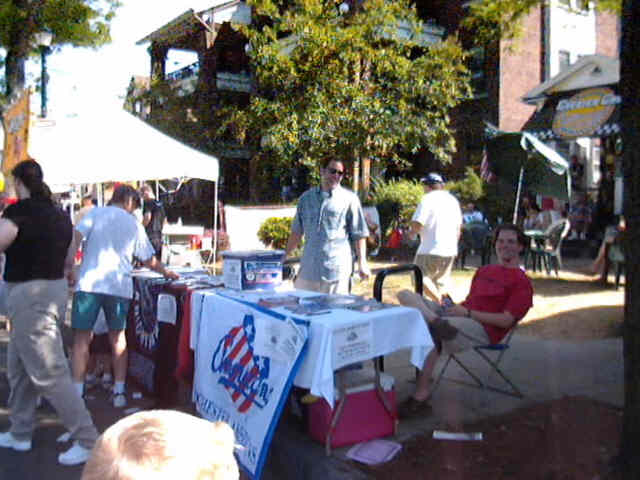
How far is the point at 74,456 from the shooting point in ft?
14.1

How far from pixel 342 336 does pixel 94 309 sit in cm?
228

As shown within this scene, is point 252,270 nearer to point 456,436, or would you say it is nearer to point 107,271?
point 107,271

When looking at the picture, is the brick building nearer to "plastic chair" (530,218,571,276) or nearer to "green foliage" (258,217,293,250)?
"green foliage" (258,217,293,250)

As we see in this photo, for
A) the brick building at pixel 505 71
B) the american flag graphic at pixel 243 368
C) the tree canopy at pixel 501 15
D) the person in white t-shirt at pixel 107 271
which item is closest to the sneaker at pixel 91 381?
the person in white t-shirt at pixel 107 271

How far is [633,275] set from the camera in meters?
3.42

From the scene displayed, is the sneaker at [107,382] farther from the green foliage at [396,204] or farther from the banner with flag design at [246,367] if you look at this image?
the green foliage at [396,204]

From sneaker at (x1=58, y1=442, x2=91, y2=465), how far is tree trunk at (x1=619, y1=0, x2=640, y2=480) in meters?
3.29

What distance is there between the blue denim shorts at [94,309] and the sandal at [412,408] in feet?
7.60

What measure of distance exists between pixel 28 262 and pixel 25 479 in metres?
1.37

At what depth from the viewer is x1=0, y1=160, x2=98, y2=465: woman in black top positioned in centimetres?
428

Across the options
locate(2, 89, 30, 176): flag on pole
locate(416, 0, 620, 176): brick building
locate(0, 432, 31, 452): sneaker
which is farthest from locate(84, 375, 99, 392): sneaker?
locate(416, 0, 620, 176): brick building

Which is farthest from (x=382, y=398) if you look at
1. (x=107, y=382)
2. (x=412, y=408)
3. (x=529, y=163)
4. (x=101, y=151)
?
(x=529, y=163)

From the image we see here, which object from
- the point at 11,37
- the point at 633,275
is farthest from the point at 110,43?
the point at 633,275

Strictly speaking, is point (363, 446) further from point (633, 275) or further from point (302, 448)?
point (633, 275)
